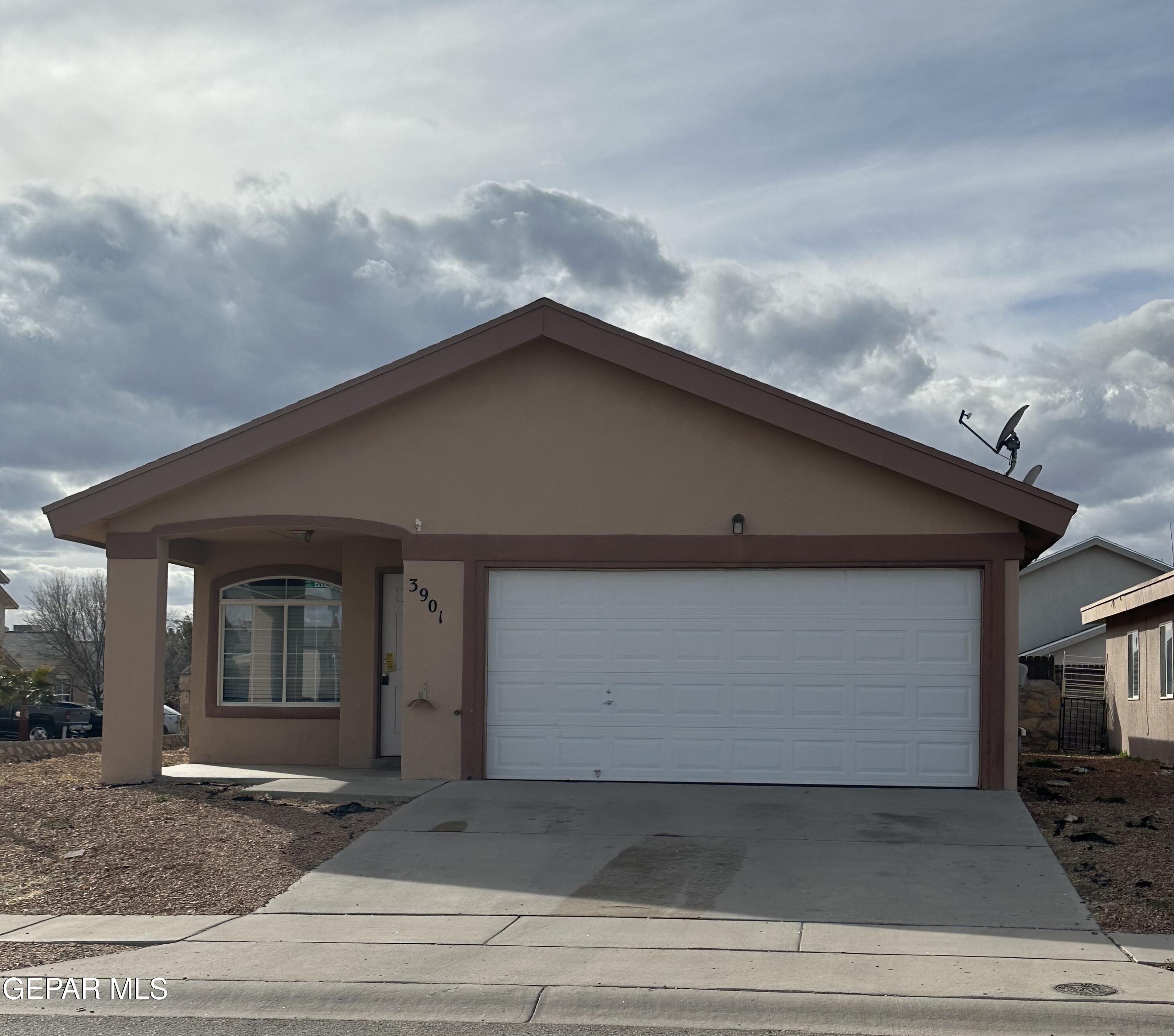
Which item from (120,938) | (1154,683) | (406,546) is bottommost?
(120,938)

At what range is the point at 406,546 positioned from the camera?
13.6m

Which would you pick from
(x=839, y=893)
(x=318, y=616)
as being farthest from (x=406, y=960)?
(x=318, y=616)

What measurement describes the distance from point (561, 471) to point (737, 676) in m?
2.88

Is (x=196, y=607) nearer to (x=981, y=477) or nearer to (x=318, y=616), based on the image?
(x=318, y=616)

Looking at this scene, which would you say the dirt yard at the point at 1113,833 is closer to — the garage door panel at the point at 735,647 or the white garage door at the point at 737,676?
the white garage door at the point at 737,676

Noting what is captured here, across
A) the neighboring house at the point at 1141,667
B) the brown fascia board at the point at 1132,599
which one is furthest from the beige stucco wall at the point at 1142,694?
the brown fascia board at the point at 1132,599

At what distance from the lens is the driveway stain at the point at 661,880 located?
8.70 m

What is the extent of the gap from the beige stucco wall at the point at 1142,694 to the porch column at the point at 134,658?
1358 cm

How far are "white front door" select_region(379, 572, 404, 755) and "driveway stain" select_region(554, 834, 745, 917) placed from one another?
239 inches

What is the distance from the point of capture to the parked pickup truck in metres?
29.5

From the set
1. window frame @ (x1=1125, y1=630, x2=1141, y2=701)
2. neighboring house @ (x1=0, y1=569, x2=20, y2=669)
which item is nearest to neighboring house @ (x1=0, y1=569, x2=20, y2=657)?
neighboring house @ (x1=0, y1=569, x2=20, y2=669)

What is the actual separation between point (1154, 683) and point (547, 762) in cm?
1062

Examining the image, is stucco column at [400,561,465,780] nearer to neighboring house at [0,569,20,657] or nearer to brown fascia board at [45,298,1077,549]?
brown fascia board at [45,298,1077,549]

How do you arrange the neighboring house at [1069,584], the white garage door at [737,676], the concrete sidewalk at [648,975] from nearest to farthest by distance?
the concrete sidewalk at [648,975]
the white garage door at [737,676]
the neighboring house at [1069,584]
